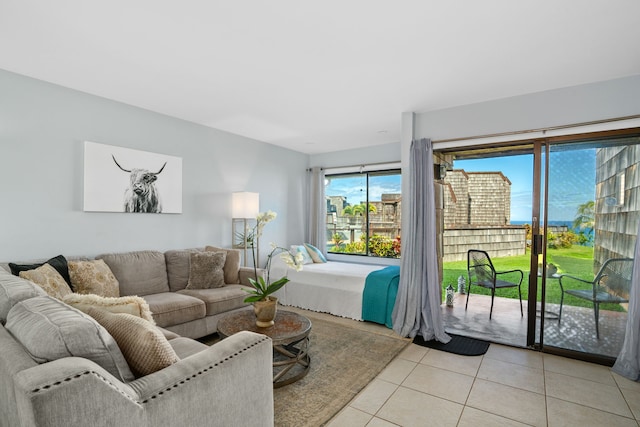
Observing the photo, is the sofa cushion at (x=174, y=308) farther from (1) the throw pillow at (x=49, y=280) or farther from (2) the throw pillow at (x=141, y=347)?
(2) the throw pillow at (x=141, y=347)

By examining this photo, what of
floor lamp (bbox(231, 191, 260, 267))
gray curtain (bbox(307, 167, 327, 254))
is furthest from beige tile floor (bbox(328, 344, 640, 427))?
gray curtain (bbox(307, 167, 327, 254))

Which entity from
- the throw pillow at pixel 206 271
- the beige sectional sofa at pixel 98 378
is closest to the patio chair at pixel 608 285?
the beige sectional sofa at pixel 98 378

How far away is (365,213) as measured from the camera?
19.5ft

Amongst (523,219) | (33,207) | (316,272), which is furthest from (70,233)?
(523,219)

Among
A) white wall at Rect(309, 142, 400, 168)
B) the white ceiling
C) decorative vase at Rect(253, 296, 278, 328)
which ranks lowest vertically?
decorative vase at Rect(253, 296, 278, 328)

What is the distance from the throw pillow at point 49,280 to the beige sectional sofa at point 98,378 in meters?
0.96

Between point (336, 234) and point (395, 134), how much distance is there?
88.7 inches

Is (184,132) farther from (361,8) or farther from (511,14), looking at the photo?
(511,14)

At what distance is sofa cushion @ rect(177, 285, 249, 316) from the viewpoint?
3354 millimetres

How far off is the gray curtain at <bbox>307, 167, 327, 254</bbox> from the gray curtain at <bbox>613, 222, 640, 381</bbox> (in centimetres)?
414

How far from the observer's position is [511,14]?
79.4 inches

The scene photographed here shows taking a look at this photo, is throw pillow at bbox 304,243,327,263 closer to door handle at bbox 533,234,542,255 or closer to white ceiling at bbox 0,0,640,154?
white ceiling at bbox 0,0,640,154

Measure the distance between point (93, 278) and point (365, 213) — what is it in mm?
4236

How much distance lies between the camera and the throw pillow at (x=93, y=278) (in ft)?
9.27
